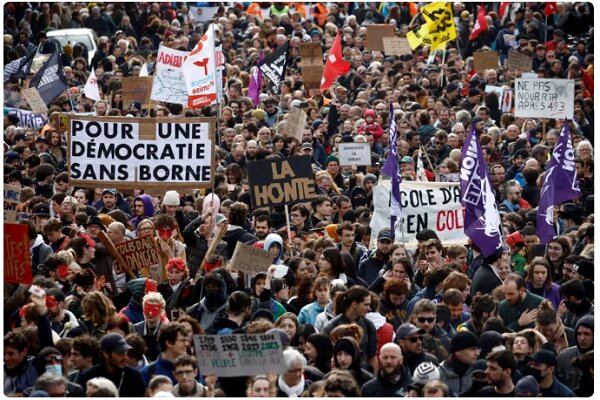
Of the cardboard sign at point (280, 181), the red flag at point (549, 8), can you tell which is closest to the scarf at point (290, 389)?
the cardboard sign at point (280, 181)

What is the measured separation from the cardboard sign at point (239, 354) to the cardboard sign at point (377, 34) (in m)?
21.4

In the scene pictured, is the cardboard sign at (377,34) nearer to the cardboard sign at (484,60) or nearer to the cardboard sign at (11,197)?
the cardboard sign at (484,60)

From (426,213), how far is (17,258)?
5003mm

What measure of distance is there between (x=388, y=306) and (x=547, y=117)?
32.0 ft

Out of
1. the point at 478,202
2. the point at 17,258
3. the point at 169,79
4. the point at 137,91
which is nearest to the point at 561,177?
the point at 478,202

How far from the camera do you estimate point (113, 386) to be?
955cm

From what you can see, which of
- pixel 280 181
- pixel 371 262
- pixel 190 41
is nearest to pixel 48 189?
pixel 280 181

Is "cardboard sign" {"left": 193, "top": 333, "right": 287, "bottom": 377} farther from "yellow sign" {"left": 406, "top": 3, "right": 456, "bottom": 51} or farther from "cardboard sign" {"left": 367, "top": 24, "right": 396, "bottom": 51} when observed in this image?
"cardboard sign" {"left": 367, "top": 24, "right": 396, "bottom": 51}

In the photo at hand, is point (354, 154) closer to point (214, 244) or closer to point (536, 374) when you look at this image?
point (214, 244)

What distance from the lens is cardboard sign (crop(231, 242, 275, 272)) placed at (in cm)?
1320

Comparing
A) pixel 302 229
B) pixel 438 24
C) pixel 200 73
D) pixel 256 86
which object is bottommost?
pixel 302 229

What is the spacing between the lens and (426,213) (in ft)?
51.2

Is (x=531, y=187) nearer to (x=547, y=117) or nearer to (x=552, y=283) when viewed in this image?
(x=547, y=117)

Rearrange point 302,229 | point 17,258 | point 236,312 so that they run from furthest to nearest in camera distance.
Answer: point 302,229
point 17,258
point 236,312
